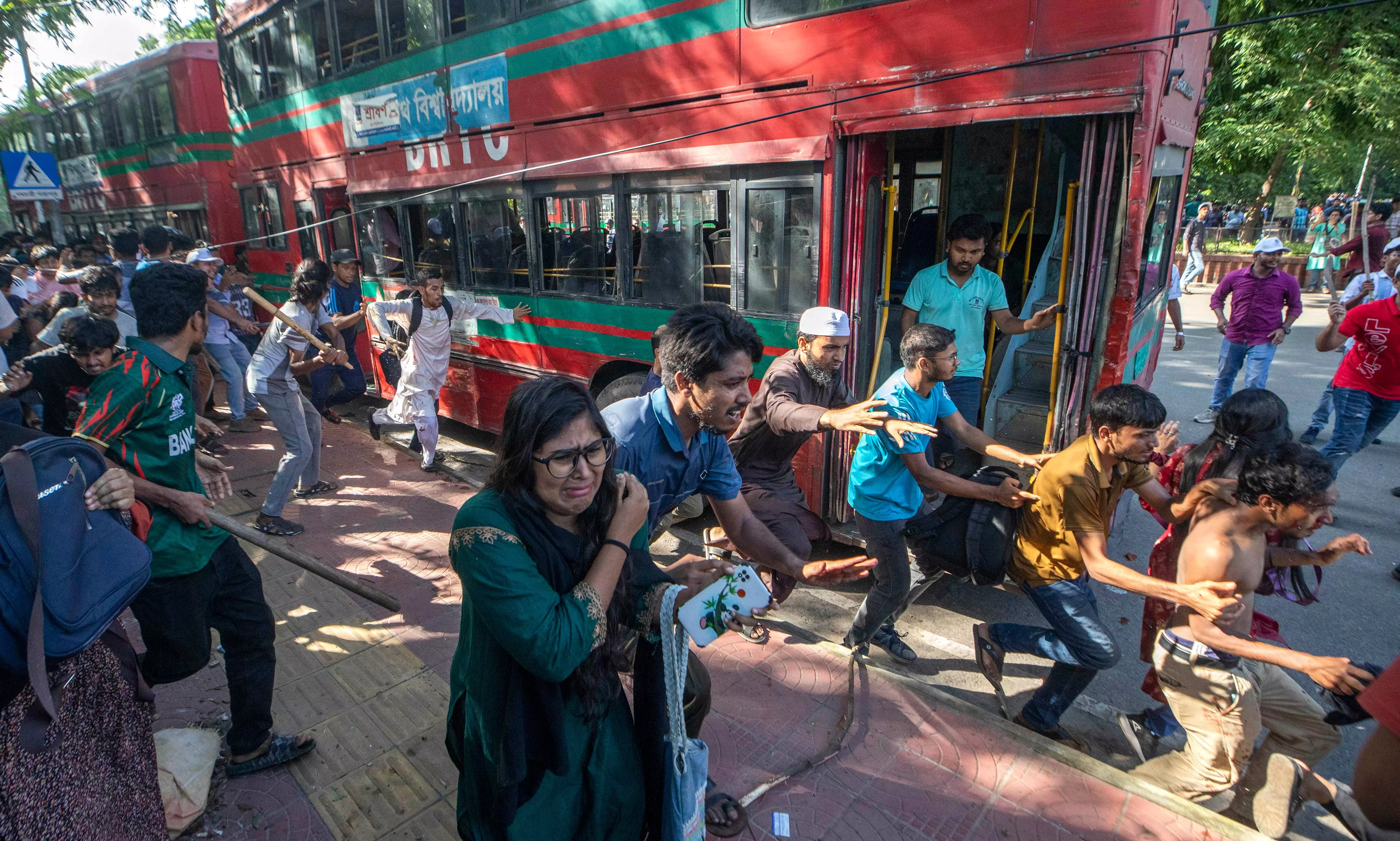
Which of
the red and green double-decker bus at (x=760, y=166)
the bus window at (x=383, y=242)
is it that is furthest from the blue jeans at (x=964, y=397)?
the bus window at (x=383, y=242)

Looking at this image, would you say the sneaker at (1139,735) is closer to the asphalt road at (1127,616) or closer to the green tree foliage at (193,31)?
the asphalt road at (1127,616)

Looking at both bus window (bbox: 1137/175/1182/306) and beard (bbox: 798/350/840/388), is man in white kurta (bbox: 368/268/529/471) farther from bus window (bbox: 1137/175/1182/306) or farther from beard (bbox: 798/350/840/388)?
bus window (bbox: 1137/175/1182/306)

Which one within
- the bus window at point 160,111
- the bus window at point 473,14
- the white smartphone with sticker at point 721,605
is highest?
the bus window at point 160,111

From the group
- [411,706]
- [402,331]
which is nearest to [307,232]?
[402,331]

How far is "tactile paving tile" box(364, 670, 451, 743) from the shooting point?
3.07 meters

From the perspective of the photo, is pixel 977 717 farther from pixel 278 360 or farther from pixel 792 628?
pixel 278 360

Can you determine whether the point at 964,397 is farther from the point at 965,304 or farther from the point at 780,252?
the point at 780,252

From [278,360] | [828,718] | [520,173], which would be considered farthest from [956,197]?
[278,360]

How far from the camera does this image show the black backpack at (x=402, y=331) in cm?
608

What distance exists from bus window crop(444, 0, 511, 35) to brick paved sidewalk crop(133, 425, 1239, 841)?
4325mm

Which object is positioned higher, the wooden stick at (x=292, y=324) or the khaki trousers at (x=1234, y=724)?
the wooden stick at (x=292, y=324)

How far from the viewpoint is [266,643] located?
2.75 metres

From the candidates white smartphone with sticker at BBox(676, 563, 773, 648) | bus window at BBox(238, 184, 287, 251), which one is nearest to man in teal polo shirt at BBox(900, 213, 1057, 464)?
white smartphone with sticker at BBox(676, 563, 773, 648)

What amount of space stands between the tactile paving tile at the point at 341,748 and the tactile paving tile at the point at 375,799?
0.04 metres
